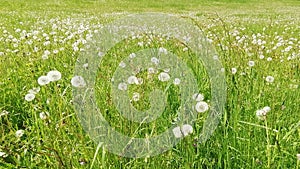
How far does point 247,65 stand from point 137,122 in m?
1.68

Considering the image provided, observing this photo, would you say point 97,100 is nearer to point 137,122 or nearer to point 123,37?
point 137,122

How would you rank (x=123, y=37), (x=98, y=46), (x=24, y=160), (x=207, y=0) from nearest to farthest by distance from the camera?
1. (x=24, y=160)
2. (x=98, y=46)
3. (x=123, y=37)
4. (x=207, y=0)

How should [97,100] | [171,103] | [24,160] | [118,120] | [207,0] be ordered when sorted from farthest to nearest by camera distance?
[207,0] → [171,103] → [97,100] → [118,120] → [24,160]

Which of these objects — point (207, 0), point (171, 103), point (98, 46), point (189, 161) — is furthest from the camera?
point (207, 0)

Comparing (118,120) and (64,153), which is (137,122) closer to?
(118,120)

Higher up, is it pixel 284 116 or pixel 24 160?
pixel 284 116

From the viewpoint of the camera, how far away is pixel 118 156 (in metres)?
2.06

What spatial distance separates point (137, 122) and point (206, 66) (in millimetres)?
1406

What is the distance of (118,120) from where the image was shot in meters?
2.39

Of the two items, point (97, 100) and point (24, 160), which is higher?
point (97, 100)

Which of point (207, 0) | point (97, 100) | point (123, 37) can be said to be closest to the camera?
point (97, 100)

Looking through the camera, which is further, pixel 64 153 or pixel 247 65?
pixel 247 65

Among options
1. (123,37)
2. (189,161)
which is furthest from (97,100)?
(123,37)

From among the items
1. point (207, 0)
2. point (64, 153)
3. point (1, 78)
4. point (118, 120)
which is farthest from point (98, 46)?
point (207, 0)
